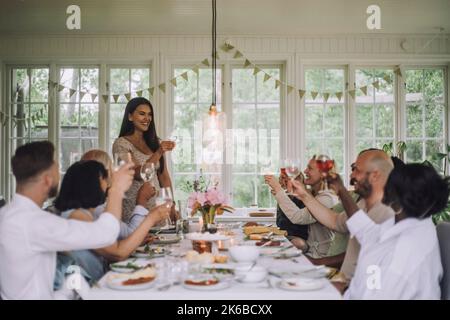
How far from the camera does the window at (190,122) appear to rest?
17.4ft

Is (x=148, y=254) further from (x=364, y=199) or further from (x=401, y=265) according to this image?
(x=401, y=265)

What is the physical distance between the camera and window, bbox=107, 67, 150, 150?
5320mm

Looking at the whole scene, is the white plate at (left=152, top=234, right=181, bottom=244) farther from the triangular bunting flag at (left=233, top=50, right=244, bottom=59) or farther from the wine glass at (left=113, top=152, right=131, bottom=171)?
the triangular bunting flag at (left=233, top=50, right=244, bottom=59)

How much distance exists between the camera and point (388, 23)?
4812mm

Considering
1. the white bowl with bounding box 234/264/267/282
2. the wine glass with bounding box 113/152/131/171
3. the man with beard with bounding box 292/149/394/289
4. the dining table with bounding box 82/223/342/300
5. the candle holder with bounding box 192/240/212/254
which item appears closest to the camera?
the dining table with bounding box 82/223/342/300

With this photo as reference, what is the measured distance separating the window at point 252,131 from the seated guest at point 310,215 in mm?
1956

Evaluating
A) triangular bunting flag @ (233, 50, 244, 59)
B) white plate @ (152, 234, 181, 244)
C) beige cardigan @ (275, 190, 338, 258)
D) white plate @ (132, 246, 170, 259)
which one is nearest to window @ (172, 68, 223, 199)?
triangular bunting flag @ (233, 50, 244, 59)

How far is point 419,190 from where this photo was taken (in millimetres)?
1705

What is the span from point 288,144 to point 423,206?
356 cm

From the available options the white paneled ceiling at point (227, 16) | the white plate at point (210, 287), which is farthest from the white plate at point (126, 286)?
the white paneled ceiling at point (227, 16)

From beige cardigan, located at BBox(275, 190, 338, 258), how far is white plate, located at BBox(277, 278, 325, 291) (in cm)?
144

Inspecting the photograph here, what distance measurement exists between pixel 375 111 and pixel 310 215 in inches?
98.9

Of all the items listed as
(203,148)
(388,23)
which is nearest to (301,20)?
(388,23)

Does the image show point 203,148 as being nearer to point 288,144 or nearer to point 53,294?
point 288,144
